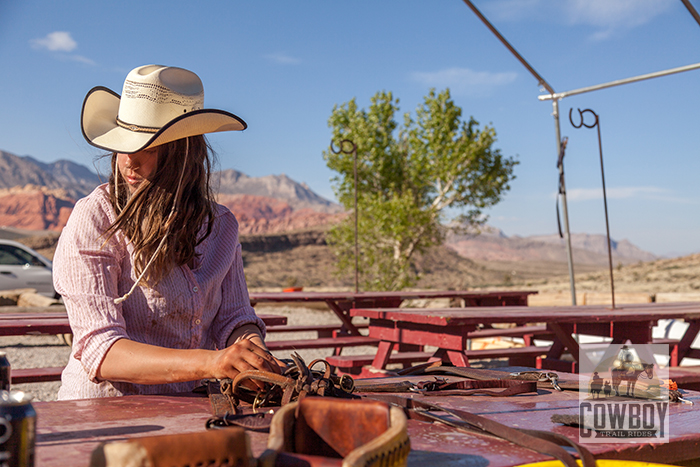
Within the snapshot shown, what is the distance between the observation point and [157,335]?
1615mm

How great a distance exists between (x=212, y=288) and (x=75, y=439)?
77 centimetres

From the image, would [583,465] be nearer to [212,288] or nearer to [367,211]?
[212,288]

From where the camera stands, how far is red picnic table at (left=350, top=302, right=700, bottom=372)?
3.52m

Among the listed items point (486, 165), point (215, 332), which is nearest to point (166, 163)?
point (215, 332)

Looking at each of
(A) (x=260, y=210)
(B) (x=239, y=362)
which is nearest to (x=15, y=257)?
(B) (x=239, y=362)

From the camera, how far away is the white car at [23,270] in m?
11.1

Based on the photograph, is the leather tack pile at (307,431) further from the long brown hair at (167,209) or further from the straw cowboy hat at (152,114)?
the straw cowboy hat at (152,114)

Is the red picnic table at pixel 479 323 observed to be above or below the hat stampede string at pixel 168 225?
below

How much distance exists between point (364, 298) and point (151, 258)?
4644 mm

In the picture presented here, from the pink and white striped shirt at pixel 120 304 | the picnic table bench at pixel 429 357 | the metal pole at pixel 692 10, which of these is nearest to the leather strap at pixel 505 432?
the pink and white striped shirt at pixel 120 304

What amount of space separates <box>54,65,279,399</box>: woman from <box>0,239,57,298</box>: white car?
1054 cm

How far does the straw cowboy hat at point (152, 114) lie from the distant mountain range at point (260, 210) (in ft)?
150

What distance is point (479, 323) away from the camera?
11.3 ft

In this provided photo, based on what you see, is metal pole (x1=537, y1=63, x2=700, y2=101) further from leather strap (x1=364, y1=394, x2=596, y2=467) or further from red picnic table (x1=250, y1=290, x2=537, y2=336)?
leather strap (x1=364, y1=394, x2=596, y2=467)
